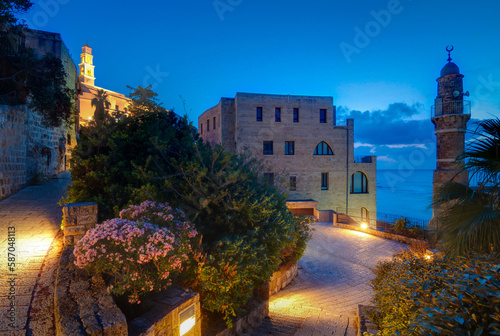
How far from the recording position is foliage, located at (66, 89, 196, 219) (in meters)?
6.47

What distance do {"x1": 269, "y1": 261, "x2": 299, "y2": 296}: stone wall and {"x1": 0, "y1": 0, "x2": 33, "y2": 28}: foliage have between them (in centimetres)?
1310

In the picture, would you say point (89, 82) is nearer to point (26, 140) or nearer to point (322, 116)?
point (322, 116)

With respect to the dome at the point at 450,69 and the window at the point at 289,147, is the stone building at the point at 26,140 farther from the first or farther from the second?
the dome at the point at 450,69

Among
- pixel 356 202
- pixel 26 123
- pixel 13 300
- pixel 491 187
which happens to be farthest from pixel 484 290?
pixel 356 202

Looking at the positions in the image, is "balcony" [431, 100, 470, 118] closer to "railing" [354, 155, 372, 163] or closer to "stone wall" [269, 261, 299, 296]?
"railing" [354, 155, 372, 163]

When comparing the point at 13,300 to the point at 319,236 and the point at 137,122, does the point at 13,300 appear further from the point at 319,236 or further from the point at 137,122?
the point at 319,236

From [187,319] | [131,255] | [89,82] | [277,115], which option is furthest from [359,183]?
[89,82]

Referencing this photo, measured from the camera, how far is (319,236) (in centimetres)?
1492

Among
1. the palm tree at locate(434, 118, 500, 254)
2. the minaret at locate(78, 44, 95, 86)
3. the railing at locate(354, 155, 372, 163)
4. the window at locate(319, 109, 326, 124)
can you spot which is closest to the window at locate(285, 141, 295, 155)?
the window at locate(319, 109, 326, 124)

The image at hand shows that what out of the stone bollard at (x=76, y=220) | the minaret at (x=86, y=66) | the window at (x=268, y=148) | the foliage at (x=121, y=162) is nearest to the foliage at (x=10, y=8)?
the foliage at (x=121, y=162)

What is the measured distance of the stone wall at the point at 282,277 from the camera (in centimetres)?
833

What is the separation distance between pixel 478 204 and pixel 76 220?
7314mm

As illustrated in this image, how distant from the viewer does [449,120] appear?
18047 mm

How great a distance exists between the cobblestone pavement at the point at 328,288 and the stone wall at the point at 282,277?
0.62 ft
